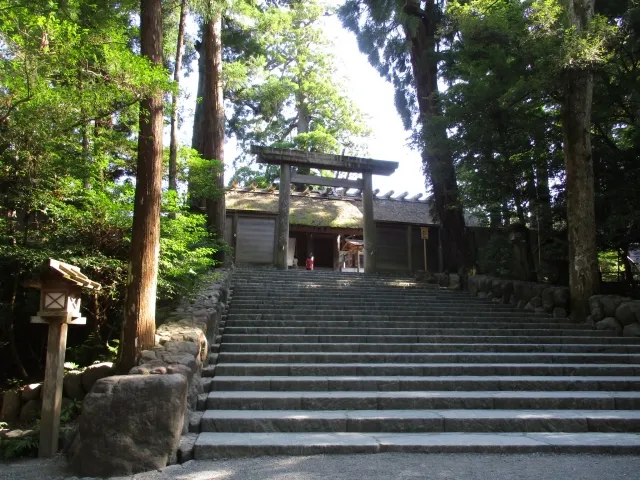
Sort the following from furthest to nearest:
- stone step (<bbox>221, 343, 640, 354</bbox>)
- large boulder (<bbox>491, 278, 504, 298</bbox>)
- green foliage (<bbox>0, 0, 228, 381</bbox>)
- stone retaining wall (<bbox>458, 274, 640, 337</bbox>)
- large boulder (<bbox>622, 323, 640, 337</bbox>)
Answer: large boulder (<bbox>491, 278, 504, 298</bbox>) → stone retaining wall (<bbox>458, 274, 640, 337</bbox>) → large boulder (<bbox>622, 323, 640, 337</bbox>) → stone step (<bbox>221, 343, 640, 354</bbox>) → green foliage (<bbox>0, 0, 228, 381</bbox>)

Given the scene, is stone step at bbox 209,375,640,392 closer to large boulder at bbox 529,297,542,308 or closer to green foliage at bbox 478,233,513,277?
large boulder at bbox 529,297,542,308

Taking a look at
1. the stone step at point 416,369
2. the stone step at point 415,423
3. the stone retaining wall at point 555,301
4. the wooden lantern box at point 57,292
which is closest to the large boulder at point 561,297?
the stone retaining wall at point 555,301

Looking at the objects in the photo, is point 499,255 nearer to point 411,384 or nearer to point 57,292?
point 411,384

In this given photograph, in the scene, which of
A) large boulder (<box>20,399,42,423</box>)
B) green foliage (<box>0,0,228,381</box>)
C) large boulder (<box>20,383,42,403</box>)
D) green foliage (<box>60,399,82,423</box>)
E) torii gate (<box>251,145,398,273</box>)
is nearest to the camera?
green foliage (<box>0,0,228,381</box>)

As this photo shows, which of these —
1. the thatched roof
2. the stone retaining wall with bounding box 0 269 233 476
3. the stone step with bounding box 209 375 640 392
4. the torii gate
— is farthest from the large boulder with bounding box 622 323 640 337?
the thatched roof

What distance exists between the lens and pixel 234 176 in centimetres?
2250

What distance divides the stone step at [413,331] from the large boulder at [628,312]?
1.10 feet

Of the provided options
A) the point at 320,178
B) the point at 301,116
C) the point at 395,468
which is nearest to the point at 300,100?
the point at 301,116

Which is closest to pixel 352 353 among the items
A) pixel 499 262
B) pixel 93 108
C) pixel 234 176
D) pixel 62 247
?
pixel 62 247

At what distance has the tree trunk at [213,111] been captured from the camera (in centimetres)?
1323

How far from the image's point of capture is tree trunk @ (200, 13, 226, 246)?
13234 mm

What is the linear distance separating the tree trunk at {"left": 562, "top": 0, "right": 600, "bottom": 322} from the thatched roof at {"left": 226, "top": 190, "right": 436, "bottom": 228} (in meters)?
8.01

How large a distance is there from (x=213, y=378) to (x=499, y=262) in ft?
31.4

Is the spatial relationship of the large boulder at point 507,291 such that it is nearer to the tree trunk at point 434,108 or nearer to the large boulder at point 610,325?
the large boulder at point 610,325
